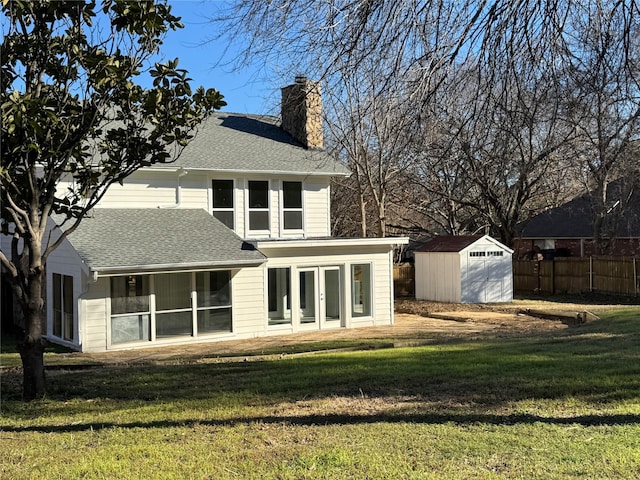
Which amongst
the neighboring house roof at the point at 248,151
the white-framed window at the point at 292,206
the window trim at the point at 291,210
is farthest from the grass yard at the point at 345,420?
the white-framed window at the point at 292,206

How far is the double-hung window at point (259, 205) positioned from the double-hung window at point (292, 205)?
0.62 meters

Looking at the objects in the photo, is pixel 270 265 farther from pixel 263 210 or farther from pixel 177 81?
pixel 177 81

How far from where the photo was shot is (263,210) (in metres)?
21.0

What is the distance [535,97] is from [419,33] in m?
1.61

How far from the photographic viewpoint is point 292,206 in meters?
21.5

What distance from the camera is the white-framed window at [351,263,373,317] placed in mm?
20884

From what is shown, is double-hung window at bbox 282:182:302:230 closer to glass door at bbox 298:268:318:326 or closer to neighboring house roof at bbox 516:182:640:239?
glass door at bbox 298:268:318:326

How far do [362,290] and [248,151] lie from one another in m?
6.02

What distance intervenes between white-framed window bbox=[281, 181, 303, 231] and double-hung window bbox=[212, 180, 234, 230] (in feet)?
5.87

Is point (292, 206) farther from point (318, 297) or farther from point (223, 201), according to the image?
point (318, 297)

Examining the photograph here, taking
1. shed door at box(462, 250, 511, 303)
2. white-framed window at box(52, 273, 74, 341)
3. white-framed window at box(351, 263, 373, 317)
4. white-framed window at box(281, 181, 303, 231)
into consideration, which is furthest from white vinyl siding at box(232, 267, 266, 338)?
shed door at box(462, 250, 511, 303)

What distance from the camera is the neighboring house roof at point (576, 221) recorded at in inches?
1439

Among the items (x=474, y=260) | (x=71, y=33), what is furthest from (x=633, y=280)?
(x=71, y=33)

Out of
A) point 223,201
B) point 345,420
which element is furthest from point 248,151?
point 345,420
